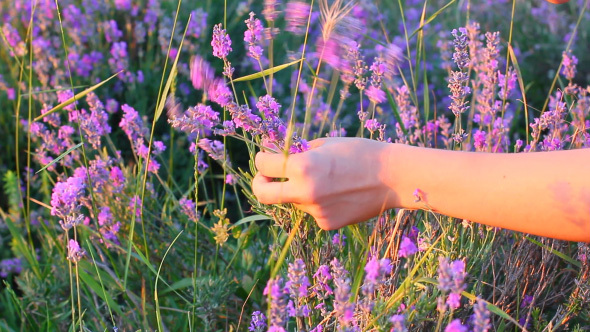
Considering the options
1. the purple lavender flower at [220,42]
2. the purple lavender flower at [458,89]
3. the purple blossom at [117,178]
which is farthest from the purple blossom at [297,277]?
the purple blossom at [117,178]

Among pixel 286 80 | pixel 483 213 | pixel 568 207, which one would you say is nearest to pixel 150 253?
pixel 483 213

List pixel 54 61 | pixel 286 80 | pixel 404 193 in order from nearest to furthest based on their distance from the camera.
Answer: pixel 404 193
pixel 54 61
pixel 286 80

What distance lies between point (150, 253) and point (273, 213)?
53 cm

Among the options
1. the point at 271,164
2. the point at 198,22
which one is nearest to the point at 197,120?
the point at 271,164

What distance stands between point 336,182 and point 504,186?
0.96 feet

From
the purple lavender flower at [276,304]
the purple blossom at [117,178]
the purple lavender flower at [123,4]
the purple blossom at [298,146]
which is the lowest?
the purple blossom at [117,178]

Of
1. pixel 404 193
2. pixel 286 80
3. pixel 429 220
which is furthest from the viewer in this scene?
pixel 286 80

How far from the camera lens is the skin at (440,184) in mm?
1203

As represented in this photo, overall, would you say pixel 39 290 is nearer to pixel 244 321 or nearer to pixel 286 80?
pixel 244 321

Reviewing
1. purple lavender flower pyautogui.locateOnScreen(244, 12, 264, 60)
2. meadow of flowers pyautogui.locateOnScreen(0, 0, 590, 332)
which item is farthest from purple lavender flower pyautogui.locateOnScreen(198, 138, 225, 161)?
purple lavender flower pyautogui.locateOnScreen(244, 12, 264, 60)

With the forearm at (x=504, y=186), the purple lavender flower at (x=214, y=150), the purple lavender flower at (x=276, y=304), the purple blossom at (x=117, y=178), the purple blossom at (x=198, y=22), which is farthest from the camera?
the purple blossom at (x=198, y=22)

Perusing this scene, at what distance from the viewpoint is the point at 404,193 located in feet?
4.33

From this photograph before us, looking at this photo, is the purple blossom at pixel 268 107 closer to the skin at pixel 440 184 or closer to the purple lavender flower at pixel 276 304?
the skin at pixel 440 184

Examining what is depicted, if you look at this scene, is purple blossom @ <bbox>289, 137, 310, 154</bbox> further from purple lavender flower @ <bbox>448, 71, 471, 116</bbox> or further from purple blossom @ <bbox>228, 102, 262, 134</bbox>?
purple lavender flower @ <bbox>448, 71, 471, 116</bbox>
